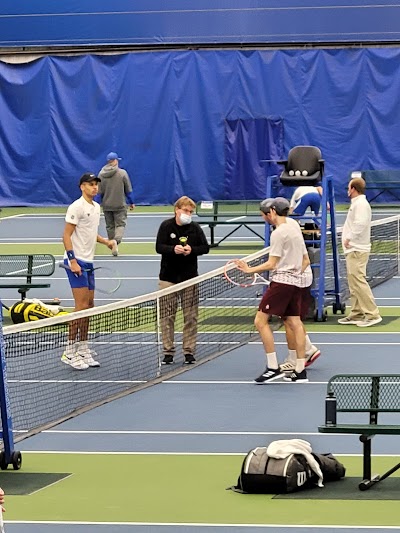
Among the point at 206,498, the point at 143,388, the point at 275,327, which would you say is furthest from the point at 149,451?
the point at 275,327

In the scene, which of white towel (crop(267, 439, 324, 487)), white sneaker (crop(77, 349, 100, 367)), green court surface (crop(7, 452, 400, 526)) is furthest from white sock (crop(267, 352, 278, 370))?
white towel (crop(267, 439, 324, 487))

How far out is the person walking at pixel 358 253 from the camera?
1723 centimetres

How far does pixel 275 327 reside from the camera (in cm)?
1794

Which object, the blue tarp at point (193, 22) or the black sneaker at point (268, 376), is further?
the blue tarp at point (193, 22)

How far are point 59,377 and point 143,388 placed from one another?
0.97 m

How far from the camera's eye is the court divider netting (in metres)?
13.0

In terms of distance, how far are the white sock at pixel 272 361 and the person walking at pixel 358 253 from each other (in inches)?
140

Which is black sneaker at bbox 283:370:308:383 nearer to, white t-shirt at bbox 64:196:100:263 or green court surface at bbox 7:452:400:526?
white t-shirt at bbox 64:196:100:263

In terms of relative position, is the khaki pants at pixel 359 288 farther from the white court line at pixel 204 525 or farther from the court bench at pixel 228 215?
the white court line at pixel 204 525

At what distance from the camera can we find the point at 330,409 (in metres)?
9.44

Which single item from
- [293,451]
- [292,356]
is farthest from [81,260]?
[293,451]

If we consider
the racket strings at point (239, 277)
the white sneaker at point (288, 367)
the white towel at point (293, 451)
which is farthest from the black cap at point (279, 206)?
the racket strings at point (239, 277)

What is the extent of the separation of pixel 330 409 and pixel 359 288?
327 inches

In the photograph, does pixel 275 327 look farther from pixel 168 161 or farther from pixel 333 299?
pixel 168 161
